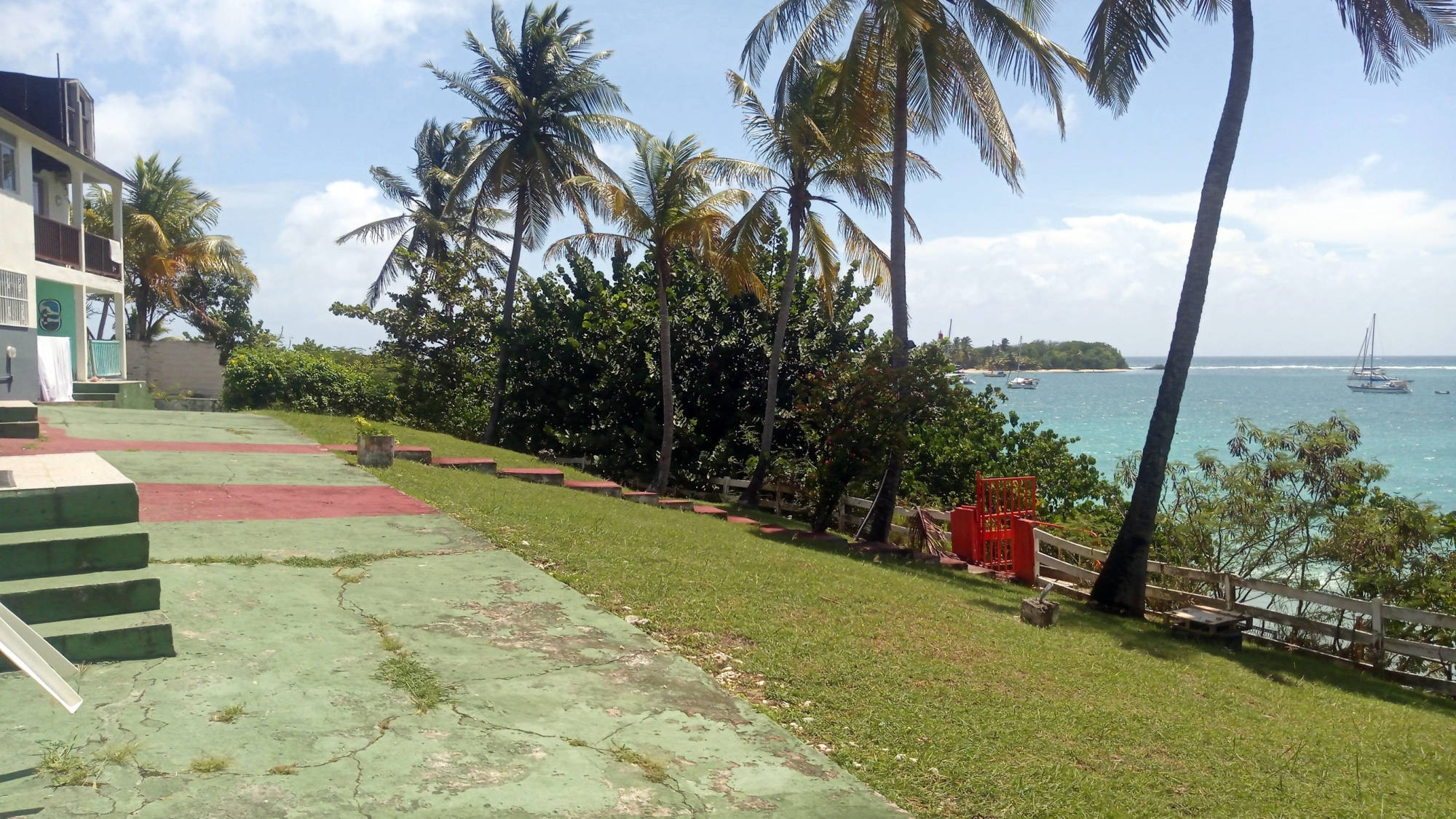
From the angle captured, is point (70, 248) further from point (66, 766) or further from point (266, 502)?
point (66, 766)

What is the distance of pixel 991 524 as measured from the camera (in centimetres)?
1578

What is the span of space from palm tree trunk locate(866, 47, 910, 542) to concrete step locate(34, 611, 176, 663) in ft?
39.5

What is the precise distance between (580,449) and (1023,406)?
114536mm

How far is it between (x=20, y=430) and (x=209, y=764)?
11356mm

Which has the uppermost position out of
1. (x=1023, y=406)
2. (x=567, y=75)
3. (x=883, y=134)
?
(x=567, y=75)

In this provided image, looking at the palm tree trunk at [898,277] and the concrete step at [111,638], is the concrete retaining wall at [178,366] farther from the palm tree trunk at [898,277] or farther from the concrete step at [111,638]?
the concrete step at [111,638]

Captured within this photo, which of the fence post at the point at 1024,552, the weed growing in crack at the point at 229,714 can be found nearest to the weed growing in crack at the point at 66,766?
the weed growing in crack at the point at 229,714

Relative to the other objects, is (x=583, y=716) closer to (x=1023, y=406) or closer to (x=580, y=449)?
(x=580, y=449)

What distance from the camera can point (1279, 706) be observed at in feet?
27.7

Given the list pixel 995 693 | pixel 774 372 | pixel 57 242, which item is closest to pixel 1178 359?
pixel 995 693

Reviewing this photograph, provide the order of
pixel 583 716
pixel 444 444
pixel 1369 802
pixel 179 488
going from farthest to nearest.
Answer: pixel 444 444, pixel 179 488, pixel 1369 802, pixel 583 716

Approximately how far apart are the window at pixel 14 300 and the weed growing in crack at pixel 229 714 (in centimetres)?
1802

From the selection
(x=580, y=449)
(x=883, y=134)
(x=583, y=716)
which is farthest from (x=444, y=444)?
(x=583, y=716)

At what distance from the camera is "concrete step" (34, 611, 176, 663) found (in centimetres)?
527
